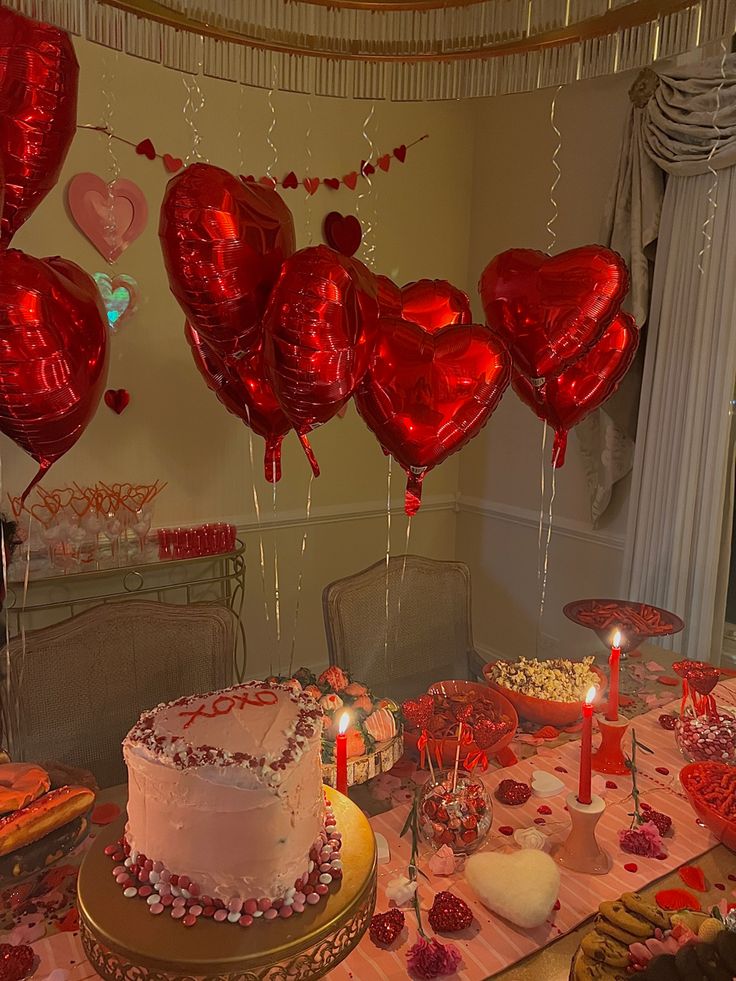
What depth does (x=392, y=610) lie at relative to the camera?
2430 millimetres

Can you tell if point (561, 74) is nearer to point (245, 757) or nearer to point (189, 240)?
point (189, 240)

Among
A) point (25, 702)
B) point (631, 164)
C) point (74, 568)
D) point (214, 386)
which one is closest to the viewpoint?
point (214, 386)

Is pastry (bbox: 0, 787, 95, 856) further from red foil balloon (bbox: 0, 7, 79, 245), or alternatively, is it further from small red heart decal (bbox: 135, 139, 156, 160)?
small red heart decal (bbox: 135, 139, 156, 160)

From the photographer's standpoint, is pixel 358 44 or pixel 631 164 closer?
pixel 358 44

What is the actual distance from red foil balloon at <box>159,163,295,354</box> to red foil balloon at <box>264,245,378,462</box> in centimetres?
5

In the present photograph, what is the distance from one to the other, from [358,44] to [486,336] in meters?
0.52

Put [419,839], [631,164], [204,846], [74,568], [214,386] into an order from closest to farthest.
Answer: [204,846]
[419,839]
[214,386]
[74,568]
[631,164]

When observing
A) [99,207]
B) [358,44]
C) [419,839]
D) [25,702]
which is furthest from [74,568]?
[358,44]

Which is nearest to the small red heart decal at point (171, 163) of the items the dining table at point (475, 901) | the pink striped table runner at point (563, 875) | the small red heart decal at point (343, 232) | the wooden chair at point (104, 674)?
the small red heart decal at point (343, 232)

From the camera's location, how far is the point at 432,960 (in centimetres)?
102

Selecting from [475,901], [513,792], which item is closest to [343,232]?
[513,792]

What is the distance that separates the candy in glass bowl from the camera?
205 centimetres

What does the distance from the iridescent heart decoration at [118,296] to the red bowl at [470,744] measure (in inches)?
76.1

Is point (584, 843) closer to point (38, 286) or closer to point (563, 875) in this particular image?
point (563, 875)
